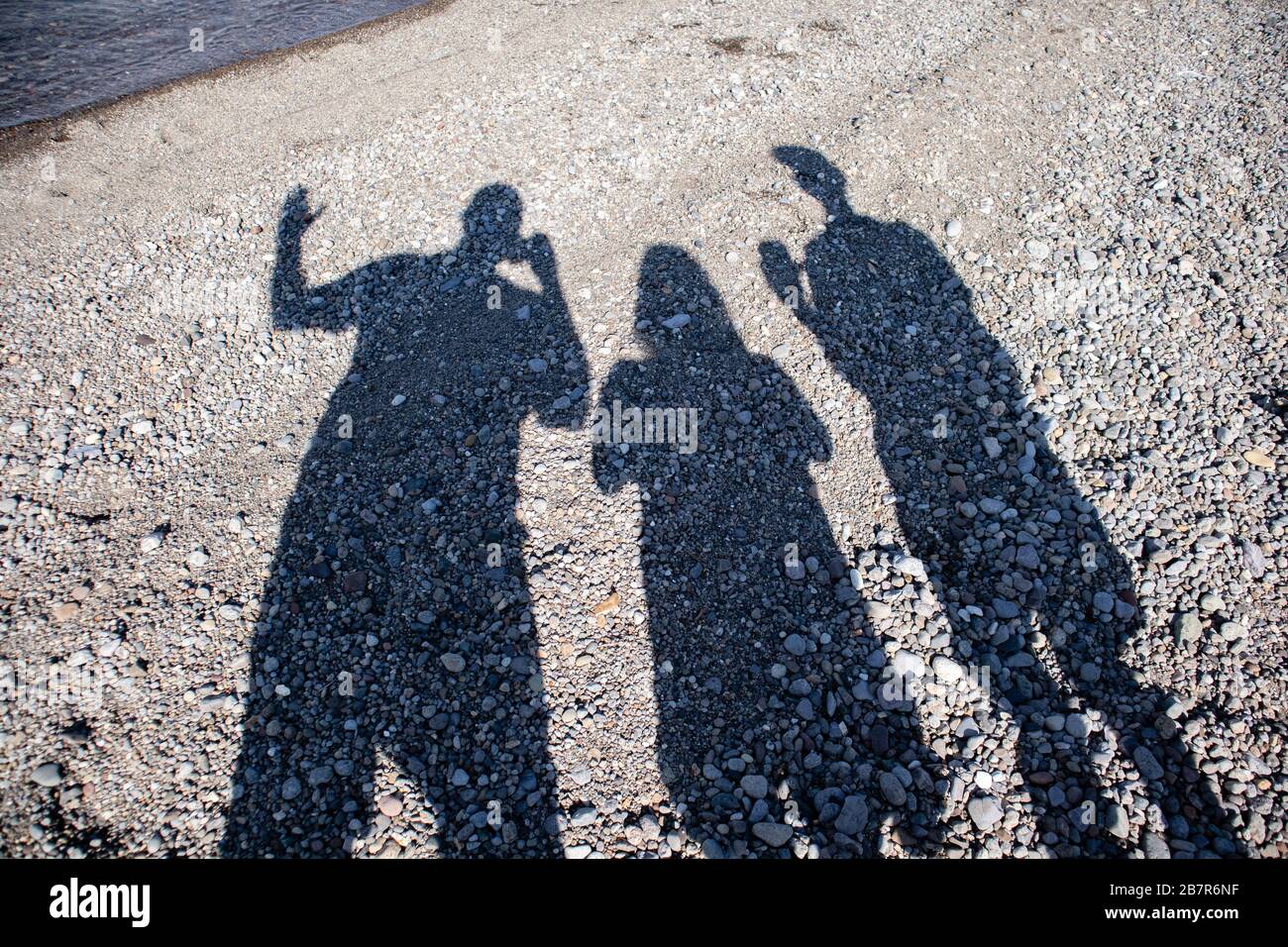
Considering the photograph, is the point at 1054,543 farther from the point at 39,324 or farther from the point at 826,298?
the point at 39,324

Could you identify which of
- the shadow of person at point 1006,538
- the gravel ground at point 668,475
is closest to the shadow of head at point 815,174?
the gravel ground at point 668,475

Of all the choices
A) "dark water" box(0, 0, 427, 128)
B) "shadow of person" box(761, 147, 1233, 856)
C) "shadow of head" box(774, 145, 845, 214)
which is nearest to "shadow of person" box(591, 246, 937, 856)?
"shadow of person" box(761, 147, 1233, 856)

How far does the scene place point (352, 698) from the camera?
5301 mm

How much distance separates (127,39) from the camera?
14883 millimetres

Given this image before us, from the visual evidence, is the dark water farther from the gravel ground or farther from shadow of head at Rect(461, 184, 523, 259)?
shadow of head at Rect(461, 184, 523, 259)

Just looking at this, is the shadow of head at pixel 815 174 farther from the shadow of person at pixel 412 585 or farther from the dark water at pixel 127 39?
the dark water at pixel 127 39

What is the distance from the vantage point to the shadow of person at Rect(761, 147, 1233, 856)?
4598 mm

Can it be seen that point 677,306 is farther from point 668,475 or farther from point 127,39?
point 127,39

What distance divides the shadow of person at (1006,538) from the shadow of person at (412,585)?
3119 mm

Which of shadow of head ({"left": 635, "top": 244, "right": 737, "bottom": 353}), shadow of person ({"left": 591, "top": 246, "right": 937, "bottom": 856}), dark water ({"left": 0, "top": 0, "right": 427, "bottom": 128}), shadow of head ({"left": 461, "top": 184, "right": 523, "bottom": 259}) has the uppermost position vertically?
dark water ({"left": 0, "top": 0, "right": 427, "bottom": 128})

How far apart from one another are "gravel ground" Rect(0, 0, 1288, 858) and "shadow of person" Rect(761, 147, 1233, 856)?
0.11 feet

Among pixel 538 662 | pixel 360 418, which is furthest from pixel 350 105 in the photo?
pixel 538 662

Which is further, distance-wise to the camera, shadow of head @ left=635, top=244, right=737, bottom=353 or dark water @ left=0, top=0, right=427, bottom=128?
dark water @ left=0, top=0, right=427, bottom=128

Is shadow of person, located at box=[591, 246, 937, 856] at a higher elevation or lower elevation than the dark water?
lower
